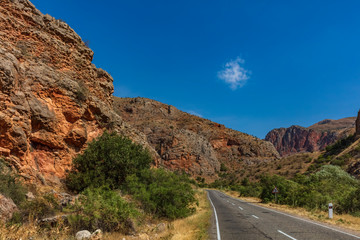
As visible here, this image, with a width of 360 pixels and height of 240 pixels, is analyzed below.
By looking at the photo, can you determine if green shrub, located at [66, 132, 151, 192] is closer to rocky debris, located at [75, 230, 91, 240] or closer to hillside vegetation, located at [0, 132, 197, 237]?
hillside vegetation, located at [0, 132, 197, 237]

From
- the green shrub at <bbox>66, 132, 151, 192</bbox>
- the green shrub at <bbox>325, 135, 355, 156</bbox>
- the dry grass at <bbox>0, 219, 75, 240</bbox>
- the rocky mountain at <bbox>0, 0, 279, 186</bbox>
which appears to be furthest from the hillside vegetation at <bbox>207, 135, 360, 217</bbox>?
the rocky mountain at <bbox>0, 0, 279, 186</bbox>

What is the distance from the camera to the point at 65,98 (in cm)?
1677

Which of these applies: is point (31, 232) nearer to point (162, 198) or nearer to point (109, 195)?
point (109, 195)

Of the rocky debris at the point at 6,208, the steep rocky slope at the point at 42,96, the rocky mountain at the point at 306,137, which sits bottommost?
the rocky debris at the point at 6,208

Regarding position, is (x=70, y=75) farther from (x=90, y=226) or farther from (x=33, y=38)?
(x=90, y=226)

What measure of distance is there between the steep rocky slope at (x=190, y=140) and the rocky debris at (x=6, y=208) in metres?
67.4

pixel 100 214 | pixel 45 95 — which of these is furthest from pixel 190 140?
pixel 100 214

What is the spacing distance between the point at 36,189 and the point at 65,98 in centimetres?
746

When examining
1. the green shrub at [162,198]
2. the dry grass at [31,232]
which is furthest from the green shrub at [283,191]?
the dry grass at [31,232]

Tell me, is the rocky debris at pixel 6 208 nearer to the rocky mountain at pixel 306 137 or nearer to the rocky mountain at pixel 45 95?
the rocky mountain at pixel 45 95

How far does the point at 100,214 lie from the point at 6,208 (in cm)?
306

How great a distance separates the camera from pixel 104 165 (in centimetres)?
1543

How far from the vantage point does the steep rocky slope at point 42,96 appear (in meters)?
12.2

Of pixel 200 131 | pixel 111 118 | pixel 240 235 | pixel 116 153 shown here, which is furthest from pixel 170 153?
pixel 240 235
